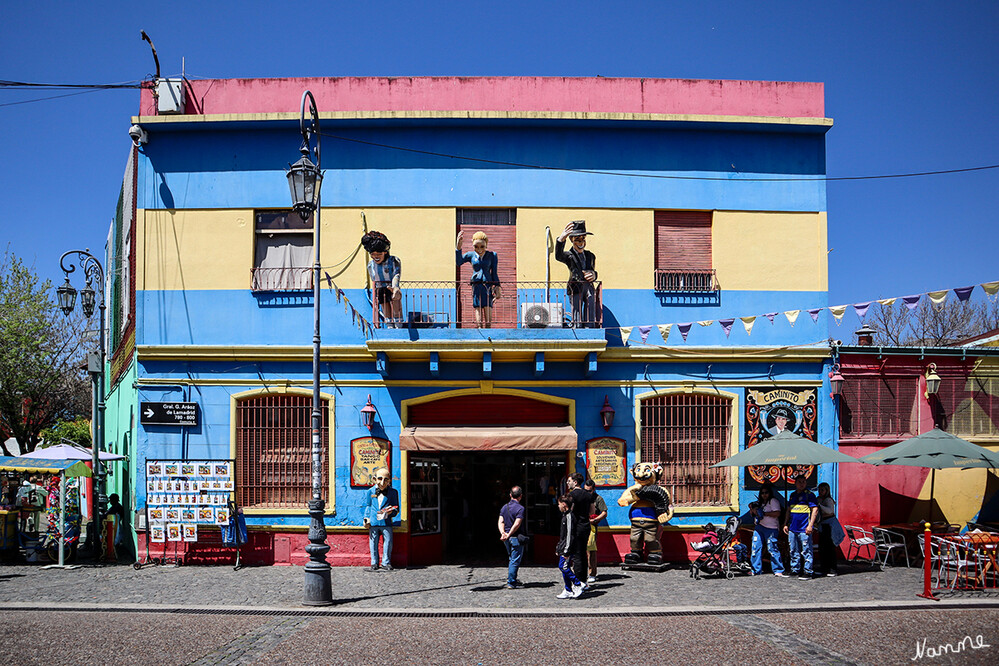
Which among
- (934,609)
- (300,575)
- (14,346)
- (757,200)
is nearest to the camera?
(934,609)

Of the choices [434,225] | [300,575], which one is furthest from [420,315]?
[300,575]

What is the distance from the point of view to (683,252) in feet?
50.3

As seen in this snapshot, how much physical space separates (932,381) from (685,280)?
5.15 meters

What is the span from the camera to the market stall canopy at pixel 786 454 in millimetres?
13008

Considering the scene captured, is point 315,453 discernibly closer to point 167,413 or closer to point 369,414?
point 369,414

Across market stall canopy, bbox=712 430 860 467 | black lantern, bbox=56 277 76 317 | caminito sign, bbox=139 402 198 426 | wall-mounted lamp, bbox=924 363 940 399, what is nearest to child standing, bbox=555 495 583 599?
market stall canopy, bbox=712 430 860 467

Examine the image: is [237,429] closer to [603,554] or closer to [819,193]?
[603,554]

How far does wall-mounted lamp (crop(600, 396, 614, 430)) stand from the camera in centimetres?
1456

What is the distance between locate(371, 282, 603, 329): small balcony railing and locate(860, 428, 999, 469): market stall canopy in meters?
5.49

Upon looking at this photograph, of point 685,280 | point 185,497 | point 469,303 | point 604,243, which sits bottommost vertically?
point 185,497

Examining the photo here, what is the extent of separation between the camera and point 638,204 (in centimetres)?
1527

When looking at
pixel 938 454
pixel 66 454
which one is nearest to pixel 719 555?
pixel 938 454

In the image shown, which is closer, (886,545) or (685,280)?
(886,545)

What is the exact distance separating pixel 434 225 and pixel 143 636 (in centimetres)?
852
